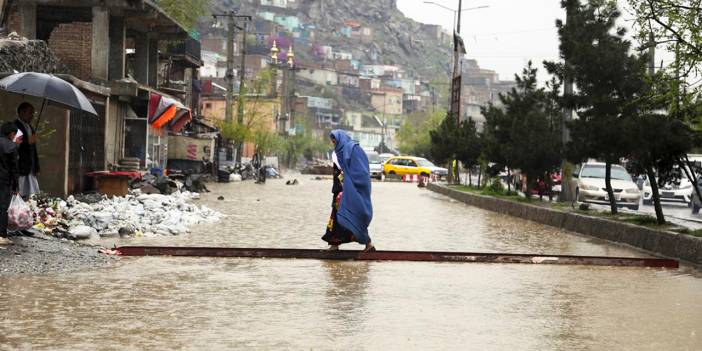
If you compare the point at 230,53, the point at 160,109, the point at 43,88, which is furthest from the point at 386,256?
the point at 230,53

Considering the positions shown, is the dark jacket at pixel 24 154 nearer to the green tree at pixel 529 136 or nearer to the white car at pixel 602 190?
the green tree at pixel 529 136

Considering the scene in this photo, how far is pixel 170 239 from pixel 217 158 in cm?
4216

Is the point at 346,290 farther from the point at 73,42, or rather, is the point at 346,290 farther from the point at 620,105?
the point at 73,42

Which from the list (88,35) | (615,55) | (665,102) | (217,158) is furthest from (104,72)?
(217,158)

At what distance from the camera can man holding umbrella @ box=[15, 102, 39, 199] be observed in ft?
45.1

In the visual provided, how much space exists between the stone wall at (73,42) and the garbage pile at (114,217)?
1410 cm

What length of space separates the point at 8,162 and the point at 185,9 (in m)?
39.8

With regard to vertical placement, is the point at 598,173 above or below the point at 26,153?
below

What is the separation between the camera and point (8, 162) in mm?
13109

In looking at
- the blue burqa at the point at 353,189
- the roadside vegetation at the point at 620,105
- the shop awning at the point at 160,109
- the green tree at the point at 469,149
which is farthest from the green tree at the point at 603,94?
the green tree at the point at 469,149

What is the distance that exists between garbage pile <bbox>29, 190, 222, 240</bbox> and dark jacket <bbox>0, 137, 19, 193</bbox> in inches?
100

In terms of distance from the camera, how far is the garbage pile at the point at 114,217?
55.6ft

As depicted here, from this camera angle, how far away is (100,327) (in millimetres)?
8359

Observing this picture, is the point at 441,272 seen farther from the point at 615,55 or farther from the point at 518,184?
the point at 518,184
